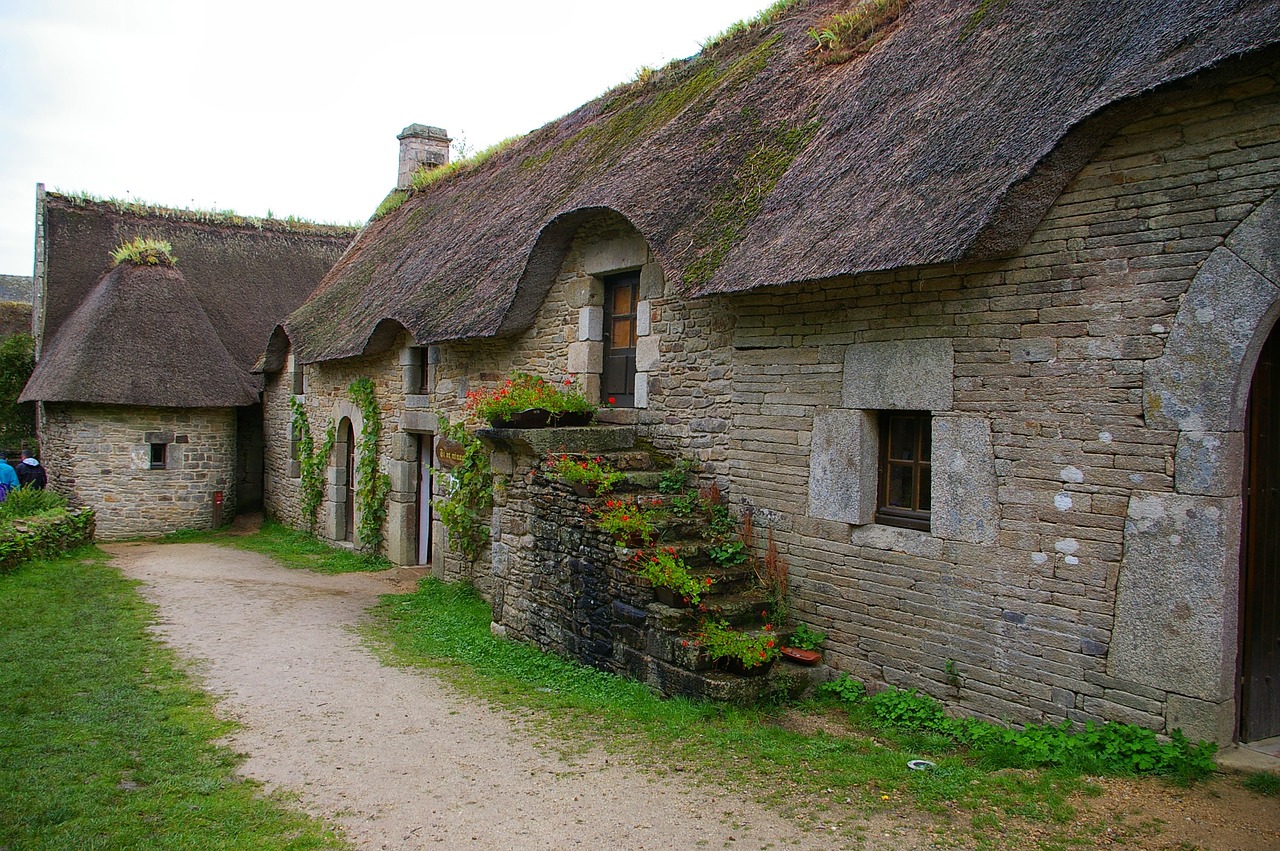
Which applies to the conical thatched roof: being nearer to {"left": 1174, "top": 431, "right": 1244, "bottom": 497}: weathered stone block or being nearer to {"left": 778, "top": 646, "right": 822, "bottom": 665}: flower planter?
{"left": 778, "top": 646, "right": 822, "bottom": 665}: flower planter

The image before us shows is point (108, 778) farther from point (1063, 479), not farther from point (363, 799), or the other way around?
point (1063, 479)

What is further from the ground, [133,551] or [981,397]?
[981,397]

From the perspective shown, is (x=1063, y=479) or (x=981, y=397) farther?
(x=981, y=397)

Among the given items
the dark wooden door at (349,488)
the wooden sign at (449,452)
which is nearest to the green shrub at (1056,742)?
the wooden sign at (449,452)

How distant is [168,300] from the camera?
53.2 ft

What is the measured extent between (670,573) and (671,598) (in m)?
0.18

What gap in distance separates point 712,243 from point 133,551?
11418mm

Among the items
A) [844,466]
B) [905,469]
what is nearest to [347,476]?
[844,466]

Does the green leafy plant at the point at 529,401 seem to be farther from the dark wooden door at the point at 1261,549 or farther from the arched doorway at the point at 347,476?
the arched doorway at the point at 347,476

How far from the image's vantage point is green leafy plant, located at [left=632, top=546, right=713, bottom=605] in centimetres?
596

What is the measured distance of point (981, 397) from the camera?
5.11 m

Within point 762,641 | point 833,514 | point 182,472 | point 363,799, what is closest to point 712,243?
point 833,514

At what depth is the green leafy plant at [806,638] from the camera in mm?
6039

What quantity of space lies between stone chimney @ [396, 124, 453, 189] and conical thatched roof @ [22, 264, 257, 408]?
4839 mm
